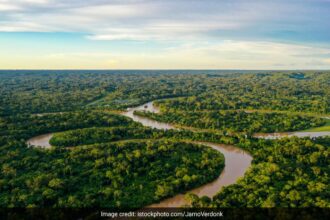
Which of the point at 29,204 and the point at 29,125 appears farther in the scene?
the point at 29,125

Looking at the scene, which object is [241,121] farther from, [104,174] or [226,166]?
[104,174]

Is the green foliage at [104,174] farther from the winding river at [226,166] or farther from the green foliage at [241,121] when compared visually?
the green foliage at [241,121]

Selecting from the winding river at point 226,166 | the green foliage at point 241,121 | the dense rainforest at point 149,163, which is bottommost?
the winding river at point 226,166

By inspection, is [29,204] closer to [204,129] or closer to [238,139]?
[238,139]

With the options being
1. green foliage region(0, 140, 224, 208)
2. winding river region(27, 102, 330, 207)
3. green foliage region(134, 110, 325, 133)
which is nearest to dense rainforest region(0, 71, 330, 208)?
green foliage region(0, 140, 224, 208)

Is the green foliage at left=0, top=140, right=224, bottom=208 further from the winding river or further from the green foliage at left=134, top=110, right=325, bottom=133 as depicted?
the green foliage at left=134, top=110, right=325, bottom=133

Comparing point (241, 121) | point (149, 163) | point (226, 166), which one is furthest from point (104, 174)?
point (241, 121)

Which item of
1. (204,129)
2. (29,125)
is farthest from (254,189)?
(29,125)

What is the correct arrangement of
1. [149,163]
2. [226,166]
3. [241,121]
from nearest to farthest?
[149,163], [226,166], [241,121]

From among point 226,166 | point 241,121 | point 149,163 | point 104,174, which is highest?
point 241,121

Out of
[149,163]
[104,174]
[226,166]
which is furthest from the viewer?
[226,166]

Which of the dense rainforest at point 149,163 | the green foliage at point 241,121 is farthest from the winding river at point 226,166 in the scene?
the green foliage at point 241,121
